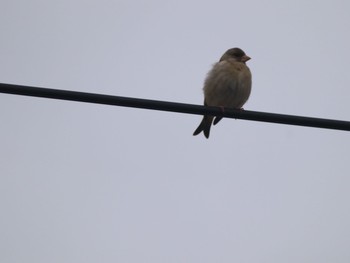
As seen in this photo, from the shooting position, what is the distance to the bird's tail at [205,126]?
739 cm

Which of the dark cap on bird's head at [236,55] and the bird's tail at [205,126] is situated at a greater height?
the dark cap on bird's head at [236,55]

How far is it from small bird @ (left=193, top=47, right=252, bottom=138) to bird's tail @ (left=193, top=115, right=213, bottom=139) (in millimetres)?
300

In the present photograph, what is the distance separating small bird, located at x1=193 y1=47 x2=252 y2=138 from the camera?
672 cm

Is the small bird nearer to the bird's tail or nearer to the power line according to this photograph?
the bird's tail

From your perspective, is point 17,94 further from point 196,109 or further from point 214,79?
point 214,79

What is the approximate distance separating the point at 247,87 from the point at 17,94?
4007mm

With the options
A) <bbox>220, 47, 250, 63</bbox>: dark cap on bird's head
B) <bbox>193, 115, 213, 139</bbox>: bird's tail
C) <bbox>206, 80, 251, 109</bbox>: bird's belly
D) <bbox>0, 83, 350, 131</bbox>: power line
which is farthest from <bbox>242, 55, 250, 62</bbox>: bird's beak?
<bbox>0, 83, 350, 131</bbox>: power line

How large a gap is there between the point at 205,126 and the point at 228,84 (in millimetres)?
987

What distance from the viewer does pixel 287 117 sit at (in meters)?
3.43

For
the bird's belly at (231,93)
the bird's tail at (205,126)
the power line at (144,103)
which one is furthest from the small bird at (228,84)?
the power line at (144,103)

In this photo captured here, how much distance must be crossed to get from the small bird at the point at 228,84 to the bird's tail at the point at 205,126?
30 cm

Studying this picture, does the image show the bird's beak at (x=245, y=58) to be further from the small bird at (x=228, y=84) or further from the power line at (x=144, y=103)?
the power line at (x=144, y=103)

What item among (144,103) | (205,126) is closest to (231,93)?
(205,126)

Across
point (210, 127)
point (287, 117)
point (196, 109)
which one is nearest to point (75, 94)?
point (196, 109)
